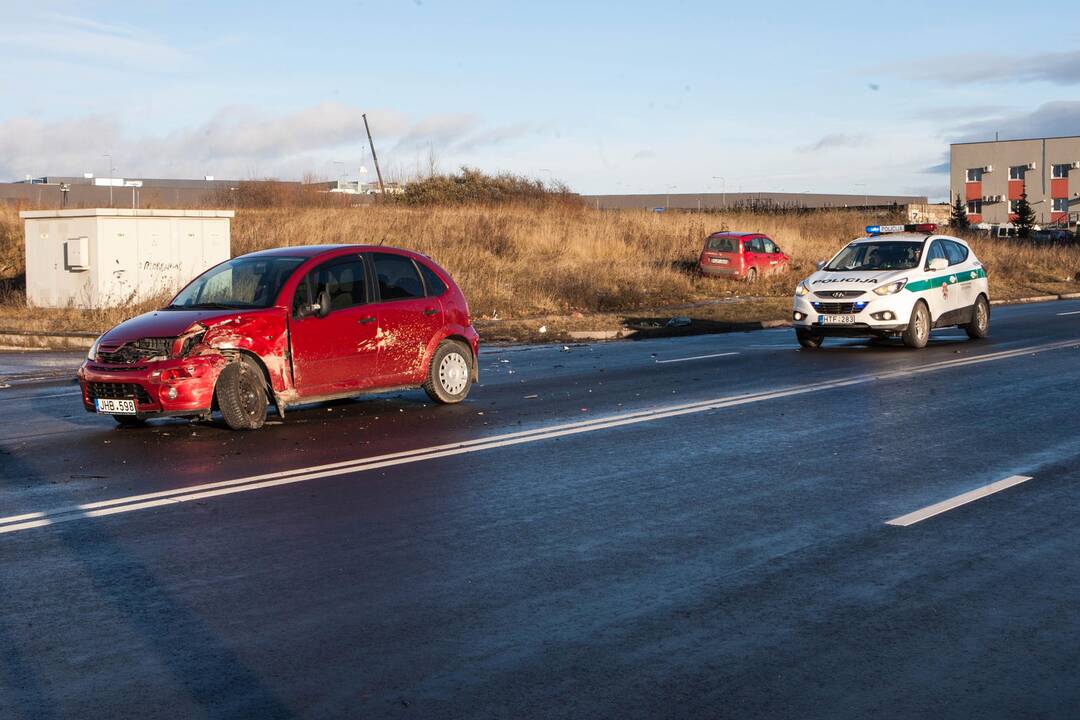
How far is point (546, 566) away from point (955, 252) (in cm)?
1625

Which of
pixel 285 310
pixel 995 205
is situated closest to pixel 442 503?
pixel 285 310

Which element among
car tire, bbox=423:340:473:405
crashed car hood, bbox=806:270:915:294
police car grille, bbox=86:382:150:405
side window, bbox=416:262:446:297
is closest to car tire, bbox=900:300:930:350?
crashed car hood, bbox=806:270:915:294

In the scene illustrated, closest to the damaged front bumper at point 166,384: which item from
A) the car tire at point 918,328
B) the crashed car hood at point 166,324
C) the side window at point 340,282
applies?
the crashed car hood at point 166,324

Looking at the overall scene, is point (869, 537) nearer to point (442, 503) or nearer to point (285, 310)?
point (442, 503)

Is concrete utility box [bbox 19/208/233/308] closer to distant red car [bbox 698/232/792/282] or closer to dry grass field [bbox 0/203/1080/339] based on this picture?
dry grass field [bbox 0/203/1080/339]

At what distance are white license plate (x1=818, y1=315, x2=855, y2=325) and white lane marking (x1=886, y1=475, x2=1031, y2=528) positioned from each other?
10672mm

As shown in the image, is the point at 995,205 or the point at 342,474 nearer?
the point at 342,474

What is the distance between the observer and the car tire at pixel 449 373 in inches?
529

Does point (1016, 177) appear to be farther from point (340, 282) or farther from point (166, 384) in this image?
point (166, 384)

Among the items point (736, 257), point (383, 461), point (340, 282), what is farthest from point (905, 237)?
point (736, 257)

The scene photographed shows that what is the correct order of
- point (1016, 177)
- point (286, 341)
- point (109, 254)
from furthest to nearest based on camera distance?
point (1016, 177) < point (109, 254) < point (286, 341)

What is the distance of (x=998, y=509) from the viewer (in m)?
7.96

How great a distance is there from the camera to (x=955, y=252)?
69.4 feet

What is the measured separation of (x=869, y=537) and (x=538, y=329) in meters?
18.4
